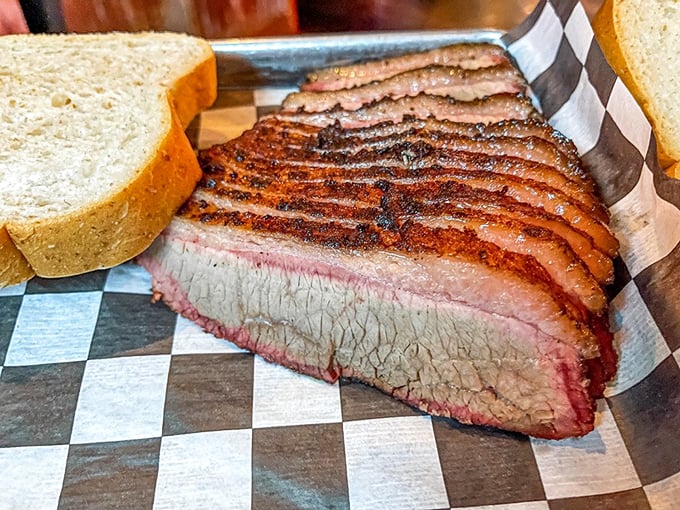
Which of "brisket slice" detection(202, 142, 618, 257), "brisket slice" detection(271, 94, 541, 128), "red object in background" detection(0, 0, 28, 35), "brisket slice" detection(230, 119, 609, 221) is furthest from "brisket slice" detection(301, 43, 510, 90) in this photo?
"red object in background" detection(0, 0, 28, 35)

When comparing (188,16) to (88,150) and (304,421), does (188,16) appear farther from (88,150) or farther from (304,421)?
(304,421)

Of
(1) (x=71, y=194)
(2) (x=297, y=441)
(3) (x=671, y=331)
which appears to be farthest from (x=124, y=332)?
(3) (x=671, y=331)

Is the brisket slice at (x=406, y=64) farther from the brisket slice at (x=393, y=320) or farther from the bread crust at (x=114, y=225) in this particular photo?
the brisket slice at (x=393, y=320)

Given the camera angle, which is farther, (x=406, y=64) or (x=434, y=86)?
(x=406, y=64)

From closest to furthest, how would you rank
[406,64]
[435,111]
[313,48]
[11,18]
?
[435,111], [406,64], [11,18], [313,48]

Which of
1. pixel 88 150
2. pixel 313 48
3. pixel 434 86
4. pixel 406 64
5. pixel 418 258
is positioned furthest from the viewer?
pixel 313 48

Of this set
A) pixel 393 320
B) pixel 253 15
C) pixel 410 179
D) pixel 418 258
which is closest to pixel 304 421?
pixel 393 320

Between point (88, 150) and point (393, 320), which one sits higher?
point (88, 150)

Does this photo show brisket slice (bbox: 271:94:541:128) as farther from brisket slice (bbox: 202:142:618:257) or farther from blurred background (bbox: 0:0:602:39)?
blurred background (bbox: 0:0:602:39)

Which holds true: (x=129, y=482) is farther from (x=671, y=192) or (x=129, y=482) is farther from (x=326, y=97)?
(x=671, y=192)
